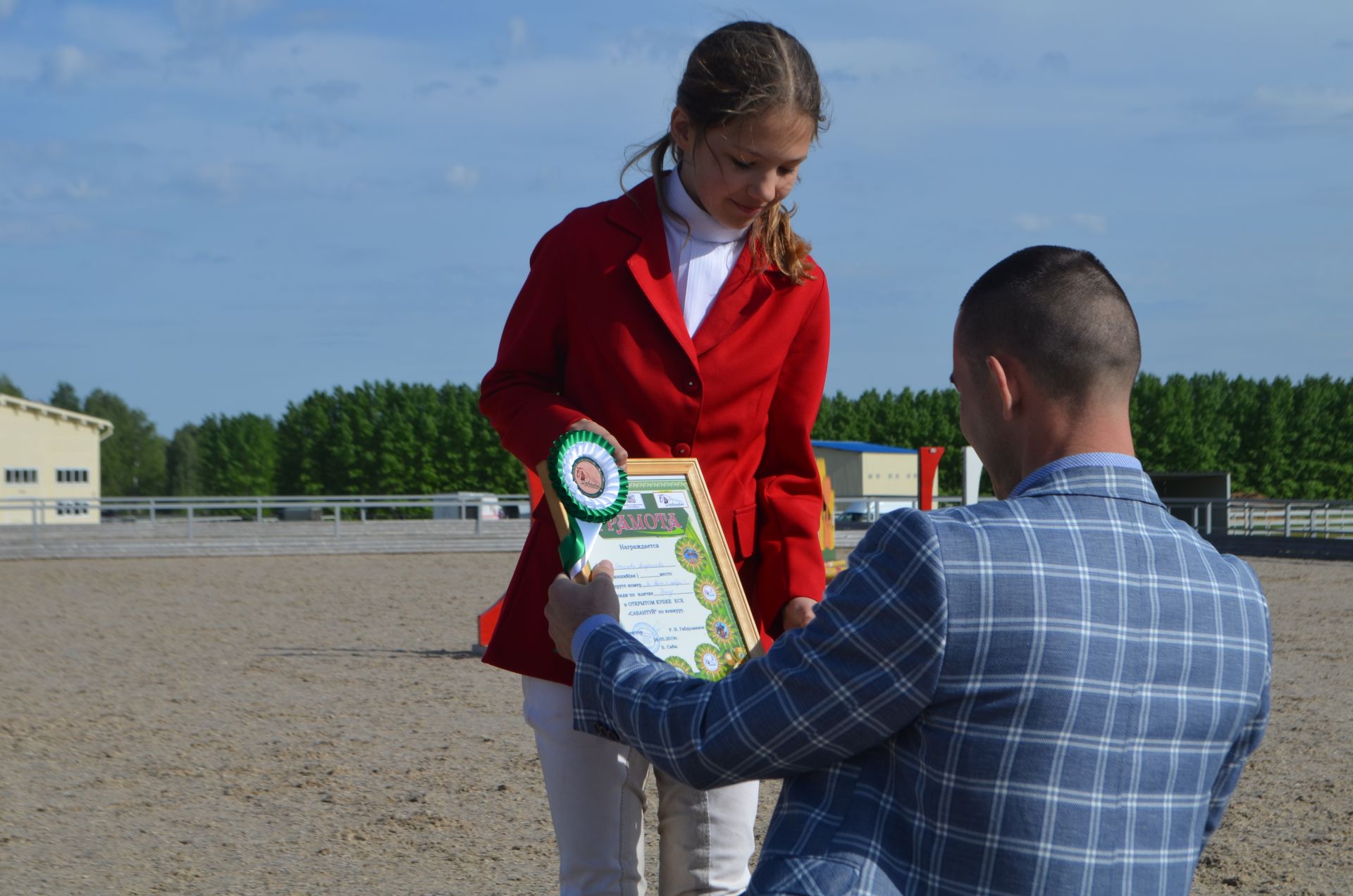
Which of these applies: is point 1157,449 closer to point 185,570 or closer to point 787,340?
point 185,570

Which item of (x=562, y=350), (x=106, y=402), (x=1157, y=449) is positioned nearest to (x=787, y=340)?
(x=562, y=350)

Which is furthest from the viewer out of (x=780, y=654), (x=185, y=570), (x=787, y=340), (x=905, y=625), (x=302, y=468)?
(x=302, y=468)

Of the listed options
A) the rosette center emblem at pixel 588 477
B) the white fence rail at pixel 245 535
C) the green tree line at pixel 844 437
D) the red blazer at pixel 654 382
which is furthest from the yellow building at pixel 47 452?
the rosette center emblem at pixel 588 477

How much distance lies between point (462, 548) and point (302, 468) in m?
51.8

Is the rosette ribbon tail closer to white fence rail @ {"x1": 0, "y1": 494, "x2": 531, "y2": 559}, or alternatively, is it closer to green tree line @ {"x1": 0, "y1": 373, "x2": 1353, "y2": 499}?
white fence rail @ {"x1": 0, "y1": 494, "x2": 531, "y2": 559}

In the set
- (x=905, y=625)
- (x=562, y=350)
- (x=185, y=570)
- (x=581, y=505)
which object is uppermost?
(x=562, y=350)

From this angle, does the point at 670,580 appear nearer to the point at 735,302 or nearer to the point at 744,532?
the point at 744,532

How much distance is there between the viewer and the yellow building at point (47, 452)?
54.3 m

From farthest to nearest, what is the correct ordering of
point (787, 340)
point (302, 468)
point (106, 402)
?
point (106, 402), point (302, 468), point (787, 340)

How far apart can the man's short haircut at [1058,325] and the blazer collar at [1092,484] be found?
95 millimetres

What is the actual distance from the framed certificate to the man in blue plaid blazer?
0.35 metres

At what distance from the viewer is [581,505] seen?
2078 mm

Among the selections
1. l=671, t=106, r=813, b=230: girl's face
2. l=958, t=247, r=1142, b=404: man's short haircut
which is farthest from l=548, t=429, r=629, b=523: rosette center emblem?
l=958, t=247, r=1142, b=404: man's short haircut

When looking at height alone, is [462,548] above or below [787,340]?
below
